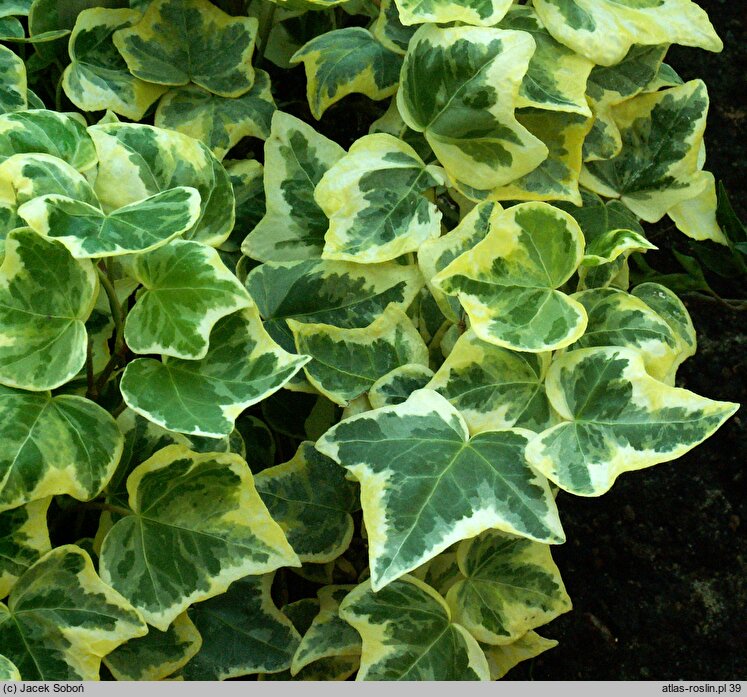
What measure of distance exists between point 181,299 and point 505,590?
434mm

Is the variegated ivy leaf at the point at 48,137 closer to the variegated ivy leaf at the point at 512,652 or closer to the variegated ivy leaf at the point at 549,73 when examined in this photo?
the variegated ivy leaf at the point at 549,73

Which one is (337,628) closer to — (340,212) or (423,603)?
(423,603)

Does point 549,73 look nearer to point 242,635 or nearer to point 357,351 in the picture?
point 357,351

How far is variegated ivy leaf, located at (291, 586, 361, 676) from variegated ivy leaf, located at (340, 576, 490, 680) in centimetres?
6

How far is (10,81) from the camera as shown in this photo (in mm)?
961

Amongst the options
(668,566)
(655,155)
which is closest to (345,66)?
(655,155)

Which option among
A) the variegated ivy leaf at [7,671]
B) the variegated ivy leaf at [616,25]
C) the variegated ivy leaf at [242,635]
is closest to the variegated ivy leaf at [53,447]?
the variegated ivy leaf at [7,671]

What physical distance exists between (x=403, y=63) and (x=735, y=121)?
0.89 meters

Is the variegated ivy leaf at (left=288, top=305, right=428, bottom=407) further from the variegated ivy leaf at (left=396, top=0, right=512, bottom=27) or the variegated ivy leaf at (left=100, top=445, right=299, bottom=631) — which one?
the variegated ivy leaf at (left=396, top=0, right=512, bottom=27)

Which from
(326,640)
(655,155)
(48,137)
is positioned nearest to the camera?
(48,137)

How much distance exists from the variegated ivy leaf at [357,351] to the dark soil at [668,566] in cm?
57

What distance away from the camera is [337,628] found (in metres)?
0.96

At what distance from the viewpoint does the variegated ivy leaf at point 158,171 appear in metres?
0.85

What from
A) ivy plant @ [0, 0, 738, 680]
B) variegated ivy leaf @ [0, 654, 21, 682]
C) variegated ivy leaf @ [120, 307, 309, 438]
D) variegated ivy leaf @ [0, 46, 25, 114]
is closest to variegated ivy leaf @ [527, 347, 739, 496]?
ivy plant @ [0, 0, 738, 680]
